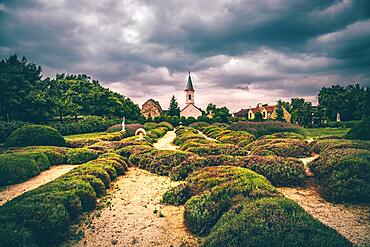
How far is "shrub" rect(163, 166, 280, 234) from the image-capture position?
561 cm

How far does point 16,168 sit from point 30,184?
1.09 meters

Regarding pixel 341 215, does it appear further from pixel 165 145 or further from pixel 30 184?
pixel 165 145

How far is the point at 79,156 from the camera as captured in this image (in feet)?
43.9

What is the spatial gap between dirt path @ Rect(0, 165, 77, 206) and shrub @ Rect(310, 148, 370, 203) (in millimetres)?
8940

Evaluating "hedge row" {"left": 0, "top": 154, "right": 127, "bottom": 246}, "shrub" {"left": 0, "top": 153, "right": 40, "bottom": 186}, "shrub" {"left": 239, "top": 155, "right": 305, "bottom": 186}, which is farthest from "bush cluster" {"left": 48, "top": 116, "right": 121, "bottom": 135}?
"shrub" {"left": 239, "top": 155, "right": 305, "bottom": 186}

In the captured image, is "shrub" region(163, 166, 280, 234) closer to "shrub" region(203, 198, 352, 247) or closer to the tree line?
"shrub" region(203, 198, 352, 247)

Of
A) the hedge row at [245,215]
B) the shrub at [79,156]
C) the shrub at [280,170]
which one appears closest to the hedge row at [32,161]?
the shrub at [79,156]

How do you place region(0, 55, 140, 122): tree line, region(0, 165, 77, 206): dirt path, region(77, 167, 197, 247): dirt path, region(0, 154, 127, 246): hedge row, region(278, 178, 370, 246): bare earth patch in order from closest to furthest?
region(0, 154, 127, 246): hedge row
region(278, 178, 370, 246): bare earth patch
region(77, 167, 197, 247): dirt path
region(0, 165, 77, 206): dirt path
region(0, 55, 140, 122): tree line

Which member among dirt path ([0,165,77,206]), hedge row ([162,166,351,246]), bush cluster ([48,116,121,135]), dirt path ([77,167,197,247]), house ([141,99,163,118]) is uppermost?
house ([141,99,163,118])

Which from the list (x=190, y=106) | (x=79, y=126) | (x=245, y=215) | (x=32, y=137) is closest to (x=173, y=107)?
(x=190, y=106)

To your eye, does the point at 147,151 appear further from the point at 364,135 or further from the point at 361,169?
the point at 364,135

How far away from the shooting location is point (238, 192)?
600cm

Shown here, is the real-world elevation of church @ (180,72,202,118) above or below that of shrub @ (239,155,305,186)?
above

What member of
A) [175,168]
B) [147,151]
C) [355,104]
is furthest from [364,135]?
[355,104]
